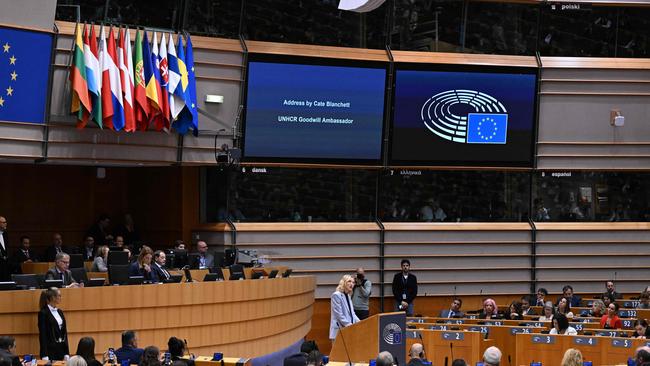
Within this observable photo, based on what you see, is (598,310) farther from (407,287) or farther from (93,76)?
(93,76)

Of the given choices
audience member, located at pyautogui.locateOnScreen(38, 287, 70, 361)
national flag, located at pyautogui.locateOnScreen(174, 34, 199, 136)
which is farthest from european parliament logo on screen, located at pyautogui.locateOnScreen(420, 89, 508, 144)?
audience member, located at pyautogui.locateOnScreen(38, 287, 70, 361)

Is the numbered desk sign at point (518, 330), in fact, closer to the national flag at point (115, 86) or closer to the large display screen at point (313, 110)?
the national flag at point (115, 86)

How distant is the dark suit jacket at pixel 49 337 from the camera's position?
13984 mm

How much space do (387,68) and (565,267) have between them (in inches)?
256

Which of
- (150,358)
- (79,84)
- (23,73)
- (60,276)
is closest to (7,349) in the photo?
(150,358)

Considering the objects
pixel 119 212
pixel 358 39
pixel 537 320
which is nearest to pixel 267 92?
pixel 358 39

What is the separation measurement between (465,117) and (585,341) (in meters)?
10.6

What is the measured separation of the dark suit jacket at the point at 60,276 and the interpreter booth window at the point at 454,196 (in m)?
11.2

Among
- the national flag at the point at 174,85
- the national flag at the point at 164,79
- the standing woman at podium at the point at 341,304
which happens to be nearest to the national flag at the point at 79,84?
the national flag at the point at 164,79

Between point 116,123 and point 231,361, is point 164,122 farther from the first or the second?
point 231,361

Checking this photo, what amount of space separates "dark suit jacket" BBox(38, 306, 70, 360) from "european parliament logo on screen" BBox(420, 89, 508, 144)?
1290cm

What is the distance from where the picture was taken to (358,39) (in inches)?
985

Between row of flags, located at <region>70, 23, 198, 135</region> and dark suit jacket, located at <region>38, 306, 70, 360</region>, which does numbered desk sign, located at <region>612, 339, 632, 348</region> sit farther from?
row of flags, located at <region>70, 23, 198, 135</region>

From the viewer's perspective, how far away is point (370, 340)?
1623 centimetres
